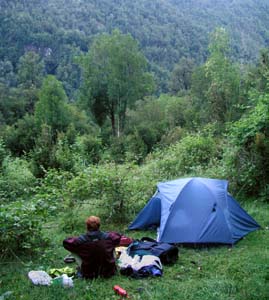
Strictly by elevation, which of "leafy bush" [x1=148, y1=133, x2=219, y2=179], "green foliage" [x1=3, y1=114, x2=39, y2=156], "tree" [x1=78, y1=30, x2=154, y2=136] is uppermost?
"leafy bush" [x1=148, y1=133, x2=219, y2=179]

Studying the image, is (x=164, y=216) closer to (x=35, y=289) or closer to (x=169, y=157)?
(x=35, y=289)

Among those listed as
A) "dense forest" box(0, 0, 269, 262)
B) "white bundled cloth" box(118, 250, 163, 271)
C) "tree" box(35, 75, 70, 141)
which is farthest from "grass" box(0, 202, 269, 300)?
"tree" box(35, 75, 70, 141)

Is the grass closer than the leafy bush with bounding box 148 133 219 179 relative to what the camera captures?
Yes

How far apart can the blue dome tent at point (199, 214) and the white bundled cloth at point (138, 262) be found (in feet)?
4.10

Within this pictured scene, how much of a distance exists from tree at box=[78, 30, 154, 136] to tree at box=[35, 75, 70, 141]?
2.14 metres

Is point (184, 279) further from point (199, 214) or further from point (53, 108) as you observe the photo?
point (53, 108)

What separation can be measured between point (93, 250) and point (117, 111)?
30.1 metres

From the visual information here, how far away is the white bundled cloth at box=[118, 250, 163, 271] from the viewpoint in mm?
5785

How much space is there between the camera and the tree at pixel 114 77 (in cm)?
3434

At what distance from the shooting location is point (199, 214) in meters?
7.24

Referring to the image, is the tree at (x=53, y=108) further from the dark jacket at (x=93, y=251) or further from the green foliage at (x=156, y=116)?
the dark jacket at (x=93, y=251)

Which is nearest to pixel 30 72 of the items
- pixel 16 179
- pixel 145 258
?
pixel 16 179

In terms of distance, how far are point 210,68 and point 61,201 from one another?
2058 centimetres

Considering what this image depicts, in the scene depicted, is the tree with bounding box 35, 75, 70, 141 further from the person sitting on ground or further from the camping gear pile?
the person sitting on ground
